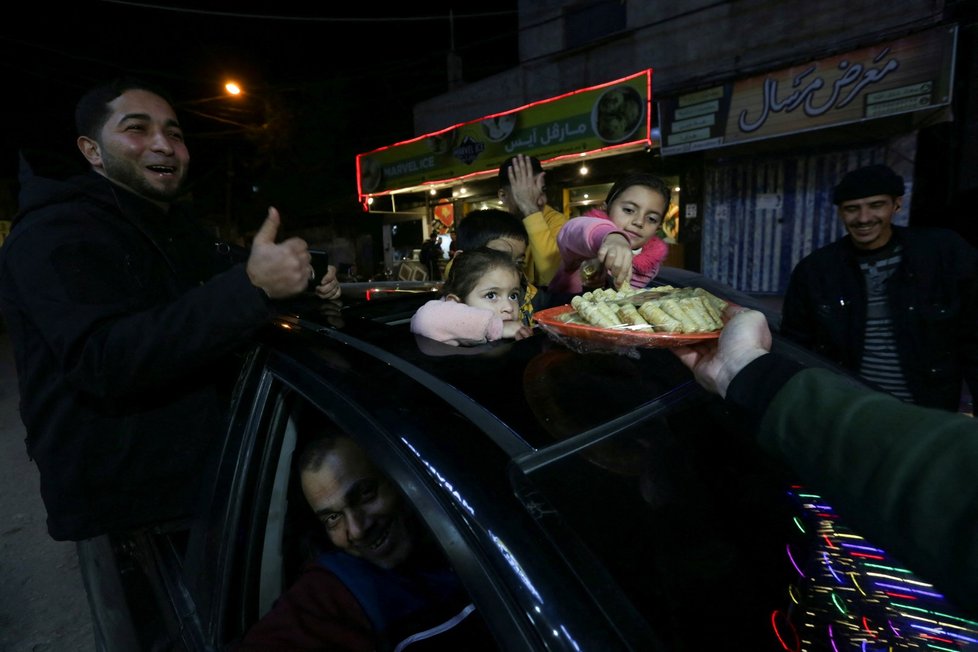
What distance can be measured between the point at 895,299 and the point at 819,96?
4827 mm

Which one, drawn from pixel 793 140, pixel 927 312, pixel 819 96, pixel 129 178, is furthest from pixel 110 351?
pixel 793 140

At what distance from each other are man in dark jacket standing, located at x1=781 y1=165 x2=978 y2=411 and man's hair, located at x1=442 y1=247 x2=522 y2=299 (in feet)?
7.51

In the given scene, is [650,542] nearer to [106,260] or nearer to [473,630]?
[473,630]

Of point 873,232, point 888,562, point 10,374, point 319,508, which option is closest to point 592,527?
point 888,562

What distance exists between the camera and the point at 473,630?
3.62ft

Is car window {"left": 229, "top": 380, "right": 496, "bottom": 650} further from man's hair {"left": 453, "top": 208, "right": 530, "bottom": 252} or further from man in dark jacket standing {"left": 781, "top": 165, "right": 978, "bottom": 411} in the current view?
man in dark jacket standing {"left": 781, "top": 165, "right": 978, "bottom": 411}

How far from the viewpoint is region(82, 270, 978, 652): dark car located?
0.75 m

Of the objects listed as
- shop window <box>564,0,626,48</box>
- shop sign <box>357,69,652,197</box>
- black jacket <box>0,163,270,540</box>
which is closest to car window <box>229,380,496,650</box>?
black jacket <box>0,163,270,540</box>

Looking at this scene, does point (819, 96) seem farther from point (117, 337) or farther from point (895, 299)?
point (117, 337)

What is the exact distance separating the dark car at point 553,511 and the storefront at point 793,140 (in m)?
6.86

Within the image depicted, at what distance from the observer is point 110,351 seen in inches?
54.1

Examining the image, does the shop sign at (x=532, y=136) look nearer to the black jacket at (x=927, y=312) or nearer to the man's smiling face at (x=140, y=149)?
the black jacket at (x=927, y=312)

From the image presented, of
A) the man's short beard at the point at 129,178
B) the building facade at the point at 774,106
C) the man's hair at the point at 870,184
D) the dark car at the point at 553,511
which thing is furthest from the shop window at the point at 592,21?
the dark car at the point at 553,511

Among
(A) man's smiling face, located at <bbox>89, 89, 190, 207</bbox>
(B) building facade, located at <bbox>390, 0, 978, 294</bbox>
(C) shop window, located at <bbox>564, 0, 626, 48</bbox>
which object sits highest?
(C) shop window, located at <bbox>564, 0, 626, 48</bbox>
